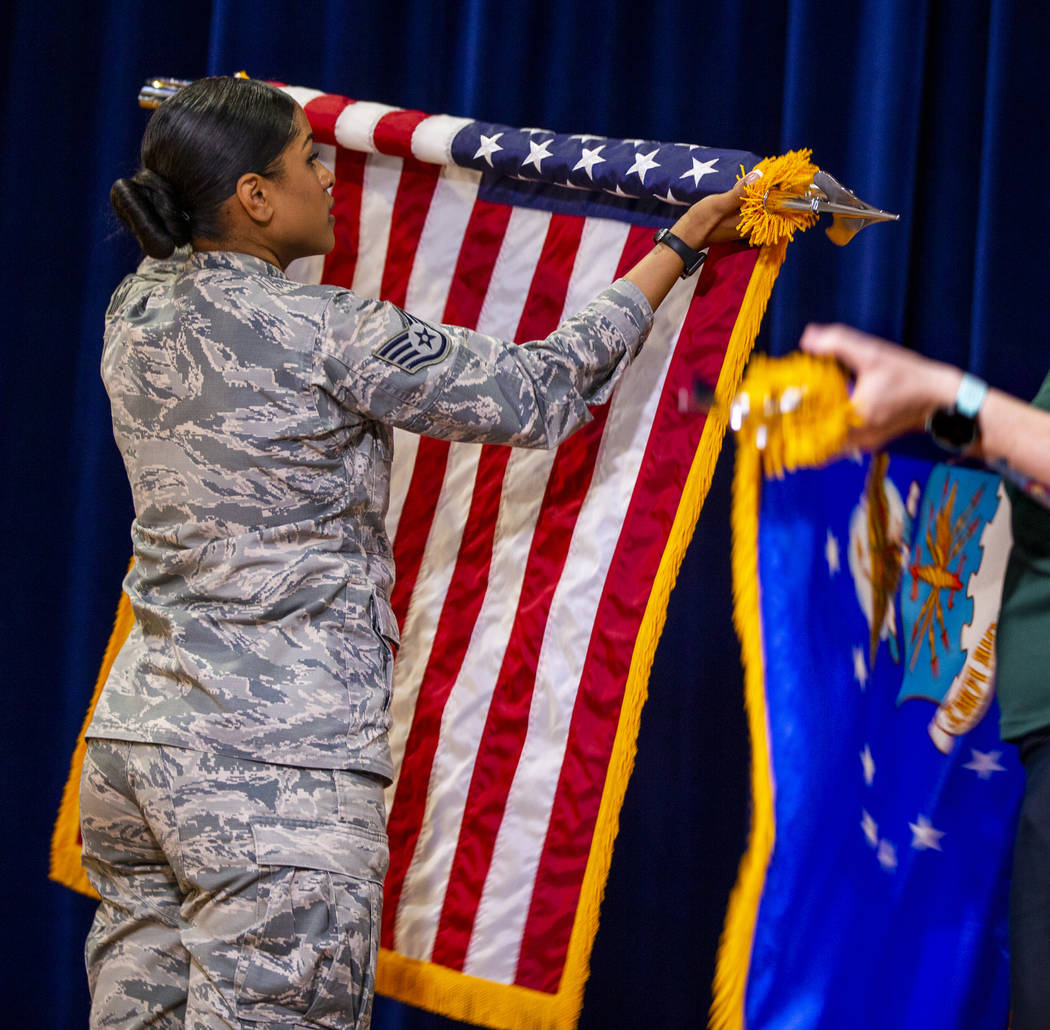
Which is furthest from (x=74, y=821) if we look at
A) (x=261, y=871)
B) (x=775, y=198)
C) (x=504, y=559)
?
(x=775, y=198)

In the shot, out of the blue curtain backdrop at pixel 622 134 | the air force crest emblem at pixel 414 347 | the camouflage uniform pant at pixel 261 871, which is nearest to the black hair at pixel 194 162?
the air force crest emblem at pixel 414 347

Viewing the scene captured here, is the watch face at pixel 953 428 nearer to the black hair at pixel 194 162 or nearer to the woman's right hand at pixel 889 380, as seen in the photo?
the woman's right hand at pixel 889 380

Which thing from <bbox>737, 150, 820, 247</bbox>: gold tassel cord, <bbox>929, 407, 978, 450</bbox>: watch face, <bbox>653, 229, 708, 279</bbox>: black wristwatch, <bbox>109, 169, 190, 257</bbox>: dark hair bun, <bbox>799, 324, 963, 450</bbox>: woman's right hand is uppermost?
<bbox>737, 150, 820, 247</bbox>: gold tassel cord

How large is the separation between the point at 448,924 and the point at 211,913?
397mm

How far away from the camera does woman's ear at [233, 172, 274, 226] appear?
52.7 inches

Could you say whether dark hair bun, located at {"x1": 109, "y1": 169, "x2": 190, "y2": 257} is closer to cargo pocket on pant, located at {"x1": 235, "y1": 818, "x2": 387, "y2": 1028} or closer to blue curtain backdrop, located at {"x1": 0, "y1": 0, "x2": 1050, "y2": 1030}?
cargo pocket on pant, located at {"x1": 235, "y1": 818, "x2": 387, "y2": 1028}

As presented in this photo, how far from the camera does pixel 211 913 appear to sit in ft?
4.09

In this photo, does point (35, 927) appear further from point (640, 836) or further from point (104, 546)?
point (640, 836)

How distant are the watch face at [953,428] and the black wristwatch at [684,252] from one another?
542mm

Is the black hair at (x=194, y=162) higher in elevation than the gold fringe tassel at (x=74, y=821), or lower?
higher

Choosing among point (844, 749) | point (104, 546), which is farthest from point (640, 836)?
point (104, 546)

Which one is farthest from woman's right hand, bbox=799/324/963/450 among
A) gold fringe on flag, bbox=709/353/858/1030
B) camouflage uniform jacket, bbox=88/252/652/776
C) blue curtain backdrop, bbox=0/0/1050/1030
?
blue curtain backdrop, bbox=0/0/1050/1030

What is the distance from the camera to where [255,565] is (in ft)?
4.24

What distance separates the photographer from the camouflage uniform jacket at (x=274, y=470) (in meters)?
1.27
